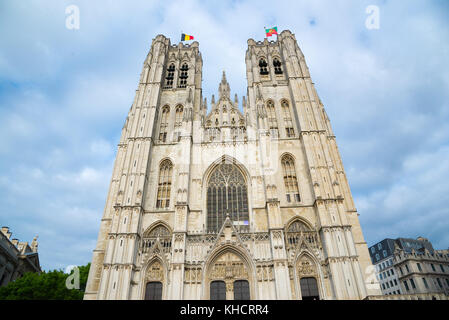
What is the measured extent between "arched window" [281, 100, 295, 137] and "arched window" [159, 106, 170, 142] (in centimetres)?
1278

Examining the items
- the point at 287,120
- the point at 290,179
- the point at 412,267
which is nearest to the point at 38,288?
the point at 290,179

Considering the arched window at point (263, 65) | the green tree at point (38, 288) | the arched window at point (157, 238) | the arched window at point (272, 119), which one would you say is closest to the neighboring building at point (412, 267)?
the arched window at point (272, 119)

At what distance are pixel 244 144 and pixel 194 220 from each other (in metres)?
8.85

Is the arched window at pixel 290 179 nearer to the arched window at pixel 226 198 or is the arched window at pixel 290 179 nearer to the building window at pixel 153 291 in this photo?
the arched window at pixel 226 198

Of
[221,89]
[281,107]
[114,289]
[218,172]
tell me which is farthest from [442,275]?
[114,289]

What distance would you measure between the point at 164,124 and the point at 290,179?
47.7 feet

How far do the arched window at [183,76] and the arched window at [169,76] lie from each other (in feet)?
3.67

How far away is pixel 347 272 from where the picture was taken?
18.7 m

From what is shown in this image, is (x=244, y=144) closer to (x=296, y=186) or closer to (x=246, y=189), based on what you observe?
(x=246, y=189)

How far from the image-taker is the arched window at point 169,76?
109ft

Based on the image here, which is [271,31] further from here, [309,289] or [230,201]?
[309,289]

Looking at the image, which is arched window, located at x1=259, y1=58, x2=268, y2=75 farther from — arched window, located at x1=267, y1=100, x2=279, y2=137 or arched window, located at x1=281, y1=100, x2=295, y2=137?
arched window, located at x1=281, y1=100, x2=295, y2=137

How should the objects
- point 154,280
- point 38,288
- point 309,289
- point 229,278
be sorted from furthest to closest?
point 38,288 < point 154,280 < point 229,278 < point 309,289

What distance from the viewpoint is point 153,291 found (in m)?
20.0
